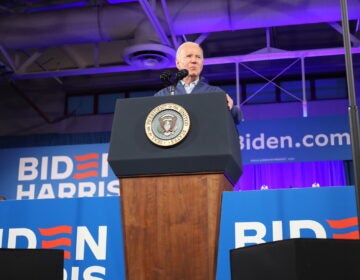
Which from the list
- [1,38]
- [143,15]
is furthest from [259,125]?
[1,38]

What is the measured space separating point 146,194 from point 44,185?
5.17m

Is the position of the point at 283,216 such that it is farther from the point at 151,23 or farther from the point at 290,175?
the point at 290,175

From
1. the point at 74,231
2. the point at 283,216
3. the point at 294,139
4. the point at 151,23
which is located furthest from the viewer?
the point at 294,139

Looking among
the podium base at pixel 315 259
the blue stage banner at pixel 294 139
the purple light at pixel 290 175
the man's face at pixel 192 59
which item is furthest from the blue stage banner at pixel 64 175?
the podium base at pixel 315 259

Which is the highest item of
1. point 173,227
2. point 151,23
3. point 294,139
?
point 151,23

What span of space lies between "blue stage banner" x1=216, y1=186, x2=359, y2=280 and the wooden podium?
0.43 ft

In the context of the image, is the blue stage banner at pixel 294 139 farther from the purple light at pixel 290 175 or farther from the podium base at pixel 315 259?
the podium base at pixel 315 259

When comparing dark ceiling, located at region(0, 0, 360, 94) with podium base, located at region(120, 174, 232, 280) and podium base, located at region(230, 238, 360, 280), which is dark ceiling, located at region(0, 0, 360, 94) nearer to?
podium base, located at region(120, 174, 232, 280)

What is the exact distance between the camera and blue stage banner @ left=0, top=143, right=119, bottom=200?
21.5ft

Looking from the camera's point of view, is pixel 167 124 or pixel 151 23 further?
pixel 151 23

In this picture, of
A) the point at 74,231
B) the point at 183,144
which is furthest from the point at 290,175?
the point at 183,144

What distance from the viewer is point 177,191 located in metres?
1.71

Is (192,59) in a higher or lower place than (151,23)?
lower

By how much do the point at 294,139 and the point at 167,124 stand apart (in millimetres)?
5209
